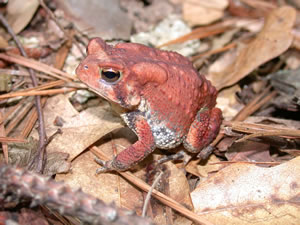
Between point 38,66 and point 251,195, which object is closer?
point 251,195

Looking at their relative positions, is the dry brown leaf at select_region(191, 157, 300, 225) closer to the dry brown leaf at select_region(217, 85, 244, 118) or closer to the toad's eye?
the dry brown leaf at select_region(217, 85, 244, 118)

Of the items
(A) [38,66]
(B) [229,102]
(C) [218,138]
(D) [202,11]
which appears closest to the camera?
(C) [218,138]

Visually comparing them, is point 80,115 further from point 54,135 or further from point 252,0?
point 252,0

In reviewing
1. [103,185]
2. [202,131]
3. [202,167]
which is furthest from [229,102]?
[103,185]

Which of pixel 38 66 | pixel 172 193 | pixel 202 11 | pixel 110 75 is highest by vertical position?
pixel 202 11

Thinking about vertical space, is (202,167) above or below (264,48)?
below

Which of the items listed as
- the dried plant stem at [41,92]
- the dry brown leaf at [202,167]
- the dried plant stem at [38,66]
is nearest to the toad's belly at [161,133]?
the dry brown leaf at [202,167]

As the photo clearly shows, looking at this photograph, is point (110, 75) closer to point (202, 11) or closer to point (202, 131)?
point (202, 131)

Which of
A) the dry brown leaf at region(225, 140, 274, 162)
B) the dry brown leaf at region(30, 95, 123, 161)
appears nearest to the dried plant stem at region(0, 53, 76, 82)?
the dry brown leaf at region(30, 95, 123, 161)
